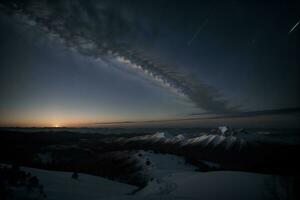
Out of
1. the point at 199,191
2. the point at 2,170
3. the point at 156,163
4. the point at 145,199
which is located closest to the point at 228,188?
the point at 199,191

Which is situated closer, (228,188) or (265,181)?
(228,188)

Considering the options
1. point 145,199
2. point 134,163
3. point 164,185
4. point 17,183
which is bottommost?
point 134,163

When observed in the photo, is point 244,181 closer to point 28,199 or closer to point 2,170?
point 28,199

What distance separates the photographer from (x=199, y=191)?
1873cm

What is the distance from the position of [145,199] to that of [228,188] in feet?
29.3

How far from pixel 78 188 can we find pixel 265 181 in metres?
18.2

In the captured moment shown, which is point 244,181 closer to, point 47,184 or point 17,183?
point 47,184

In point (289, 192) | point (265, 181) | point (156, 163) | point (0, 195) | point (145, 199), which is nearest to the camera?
point (0, 195)

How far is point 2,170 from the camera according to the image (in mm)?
15891

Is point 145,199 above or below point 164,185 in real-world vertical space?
above

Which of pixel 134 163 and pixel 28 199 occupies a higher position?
pixel 28 199

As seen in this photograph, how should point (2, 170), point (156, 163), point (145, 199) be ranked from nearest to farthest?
point (145, 199) → point (2, 170) → point (156, 163)

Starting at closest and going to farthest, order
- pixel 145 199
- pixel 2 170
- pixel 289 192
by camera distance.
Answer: pixel 145 199 < pixel 2 170 < pixel 289 192

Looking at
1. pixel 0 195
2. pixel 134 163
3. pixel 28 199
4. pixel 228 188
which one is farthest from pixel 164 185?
pixel 134 163
